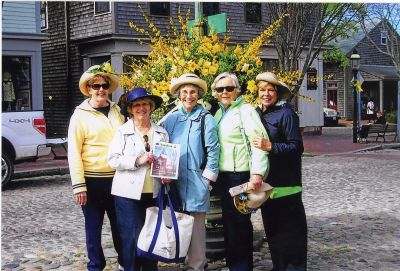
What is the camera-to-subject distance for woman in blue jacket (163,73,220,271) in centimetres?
462

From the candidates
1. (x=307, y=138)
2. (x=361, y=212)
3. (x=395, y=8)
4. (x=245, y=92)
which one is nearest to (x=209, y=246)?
(x=245, y=92)

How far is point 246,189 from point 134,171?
2.88ft

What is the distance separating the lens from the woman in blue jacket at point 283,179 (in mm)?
4734

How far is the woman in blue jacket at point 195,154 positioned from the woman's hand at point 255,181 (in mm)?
302

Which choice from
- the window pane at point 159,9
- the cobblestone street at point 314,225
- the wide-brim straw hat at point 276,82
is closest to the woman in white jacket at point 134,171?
the wide-brim straw hat at point 276,82

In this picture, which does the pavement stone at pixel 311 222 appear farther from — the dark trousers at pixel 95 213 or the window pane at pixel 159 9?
the window pane at pixel 159 9

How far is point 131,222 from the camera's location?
15.0ft

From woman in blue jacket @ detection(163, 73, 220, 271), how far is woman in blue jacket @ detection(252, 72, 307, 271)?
19.3 inches

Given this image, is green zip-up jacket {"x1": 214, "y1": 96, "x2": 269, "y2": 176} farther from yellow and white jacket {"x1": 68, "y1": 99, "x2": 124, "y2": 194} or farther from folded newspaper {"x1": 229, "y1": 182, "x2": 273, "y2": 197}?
yellow and white jacket {"x1": 68, "y1": 99, "x2": 124, "y2": 194}

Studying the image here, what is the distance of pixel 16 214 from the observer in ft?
28.1

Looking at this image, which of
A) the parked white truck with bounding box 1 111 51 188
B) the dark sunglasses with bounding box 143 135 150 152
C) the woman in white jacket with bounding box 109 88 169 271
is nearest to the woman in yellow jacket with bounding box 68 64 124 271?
the woman in white jacket with bounding box 109 88 169 271

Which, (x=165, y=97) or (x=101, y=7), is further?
(x=101, y=7)

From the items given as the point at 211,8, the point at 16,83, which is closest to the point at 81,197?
the point at 16,83

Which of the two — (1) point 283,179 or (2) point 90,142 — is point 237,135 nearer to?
(1) point 283,179
